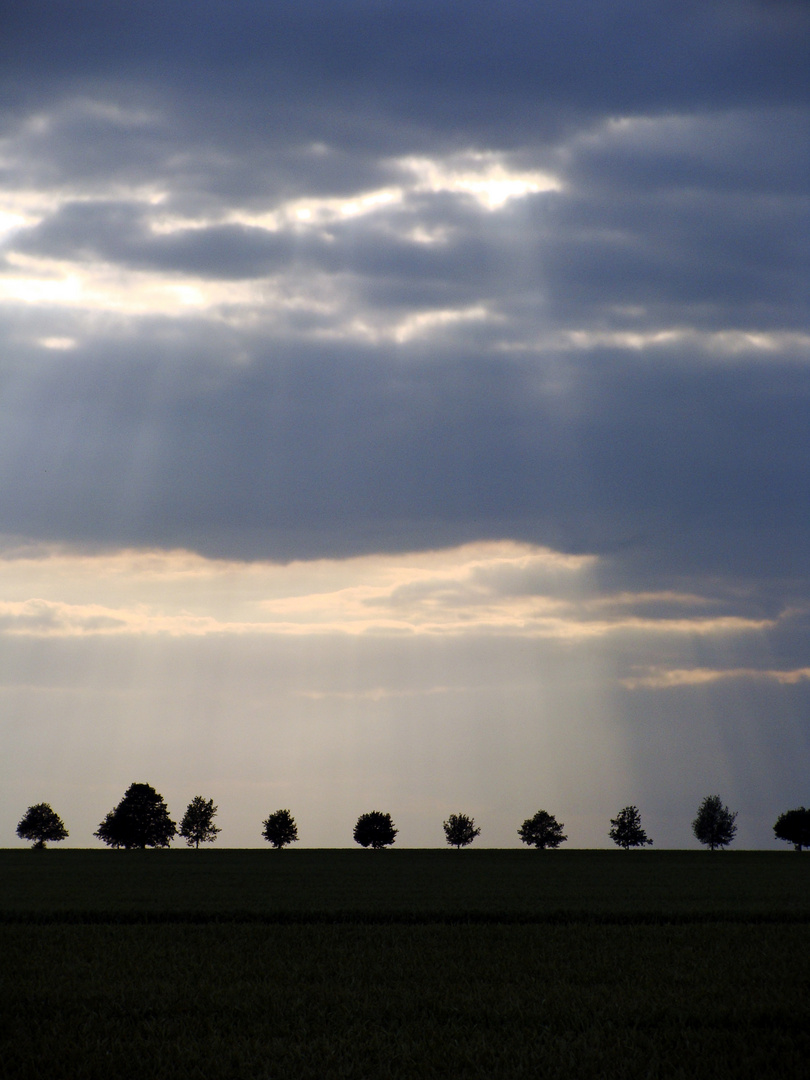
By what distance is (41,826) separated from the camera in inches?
6969

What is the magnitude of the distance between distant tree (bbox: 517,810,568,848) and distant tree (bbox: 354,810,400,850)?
28.7 metres

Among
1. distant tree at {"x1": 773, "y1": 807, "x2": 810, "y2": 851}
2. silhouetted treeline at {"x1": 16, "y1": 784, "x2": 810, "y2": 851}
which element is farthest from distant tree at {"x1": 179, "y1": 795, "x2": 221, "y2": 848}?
distant tree at {"x1": 773, "y1": 807, "x2": 810, "y2": 851}

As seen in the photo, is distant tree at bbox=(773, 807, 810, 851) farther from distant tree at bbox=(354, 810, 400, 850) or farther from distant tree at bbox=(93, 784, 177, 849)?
distant tree at bbox=(93, 784, 177, 849)

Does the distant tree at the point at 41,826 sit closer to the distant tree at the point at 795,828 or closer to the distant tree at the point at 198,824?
the distant tree at the point at 198,824

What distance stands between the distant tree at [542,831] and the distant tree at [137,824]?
6978 centimetres
